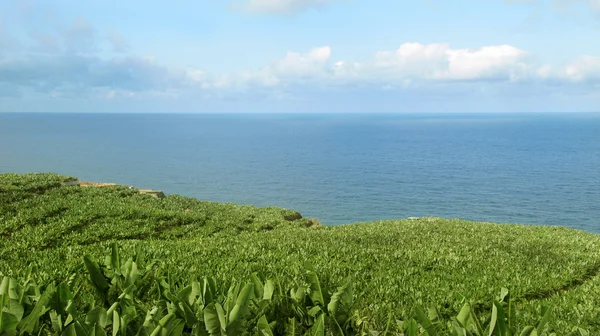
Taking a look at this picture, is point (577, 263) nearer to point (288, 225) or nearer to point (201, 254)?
point (201, 254)

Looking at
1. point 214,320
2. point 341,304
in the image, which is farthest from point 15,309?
point 341,304

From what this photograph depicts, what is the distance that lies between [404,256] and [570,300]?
405cm

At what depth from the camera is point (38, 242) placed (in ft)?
47.5

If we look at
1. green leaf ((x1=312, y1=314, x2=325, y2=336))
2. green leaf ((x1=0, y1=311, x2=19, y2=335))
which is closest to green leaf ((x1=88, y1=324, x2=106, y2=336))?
green leaf ((x1=0, y1=311, x2=19, y2=335))

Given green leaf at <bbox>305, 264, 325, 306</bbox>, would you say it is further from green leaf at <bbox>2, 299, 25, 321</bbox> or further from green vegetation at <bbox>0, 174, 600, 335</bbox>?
green leaf at <bbox>2, 299, 25, 321</bbox>

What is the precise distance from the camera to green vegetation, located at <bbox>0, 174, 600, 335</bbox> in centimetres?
504

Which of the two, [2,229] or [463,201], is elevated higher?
[2,229]

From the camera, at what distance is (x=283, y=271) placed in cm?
917

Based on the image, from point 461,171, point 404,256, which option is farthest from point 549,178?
point 404,256

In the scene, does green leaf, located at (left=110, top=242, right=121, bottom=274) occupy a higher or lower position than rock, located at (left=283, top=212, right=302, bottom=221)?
higher

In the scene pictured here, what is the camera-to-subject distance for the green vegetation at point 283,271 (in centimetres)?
504

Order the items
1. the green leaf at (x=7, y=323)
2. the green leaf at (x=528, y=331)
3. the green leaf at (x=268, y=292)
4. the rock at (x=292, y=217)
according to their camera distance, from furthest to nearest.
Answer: the rock at (x=292, y=217)
the green leaf at (x=268, y=292)
the green leaf at (x=528, y=331)
the green leaf at (x=7, y=323)

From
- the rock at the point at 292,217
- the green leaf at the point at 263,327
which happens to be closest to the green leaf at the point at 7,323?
the green leaf at the point at 263,327

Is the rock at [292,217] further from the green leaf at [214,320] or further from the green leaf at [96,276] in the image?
the green leaf at [214,320]
